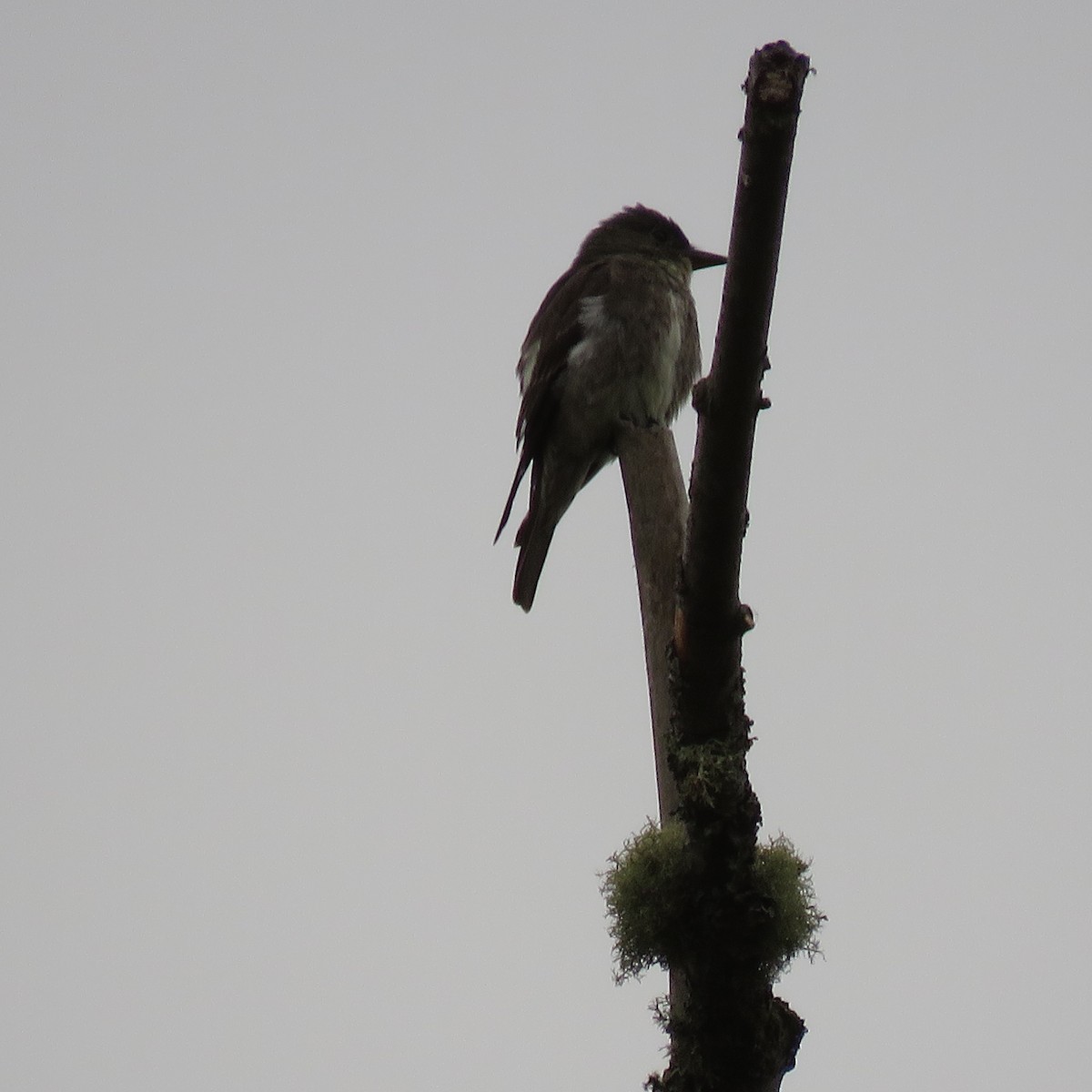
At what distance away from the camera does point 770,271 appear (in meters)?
2.21

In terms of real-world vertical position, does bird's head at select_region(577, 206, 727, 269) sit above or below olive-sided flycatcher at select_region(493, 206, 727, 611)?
above

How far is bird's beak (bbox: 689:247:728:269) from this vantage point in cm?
579

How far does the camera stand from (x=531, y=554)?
4.91 meters

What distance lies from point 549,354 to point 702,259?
1040mm

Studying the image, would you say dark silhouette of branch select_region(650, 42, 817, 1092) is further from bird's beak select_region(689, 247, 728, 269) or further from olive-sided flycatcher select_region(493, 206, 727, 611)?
bird's beak select_region(689, 247, 728, 269)

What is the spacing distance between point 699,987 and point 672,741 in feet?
1.59

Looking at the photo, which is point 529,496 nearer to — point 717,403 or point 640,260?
point 640,260

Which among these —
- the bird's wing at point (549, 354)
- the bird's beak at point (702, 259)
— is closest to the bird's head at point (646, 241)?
the bird's beak at point (702, 259)

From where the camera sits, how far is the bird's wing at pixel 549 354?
5117mm

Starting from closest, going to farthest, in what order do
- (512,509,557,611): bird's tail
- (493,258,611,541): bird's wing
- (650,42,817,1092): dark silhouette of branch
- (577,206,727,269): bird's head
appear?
(650,42,817,1092): dark silhouette of branch, (512,509,557,611): bird's tail, (493,258,611,541): bird's wing, (577,206,727,269): bird's head

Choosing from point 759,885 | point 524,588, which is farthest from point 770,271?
point 524,588

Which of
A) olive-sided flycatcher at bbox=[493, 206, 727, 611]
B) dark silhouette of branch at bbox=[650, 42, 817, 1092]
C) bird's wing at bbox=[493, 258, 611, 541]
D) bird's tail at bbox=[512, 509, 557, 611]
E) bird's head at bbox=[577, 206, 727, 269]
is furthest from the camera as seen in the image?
bird's head at bbox=[577, 206, 727, 269]

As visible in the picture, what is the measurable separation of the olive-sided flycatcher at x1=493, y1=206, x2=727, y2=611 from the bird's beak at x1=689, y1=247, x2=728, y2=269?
28 centimetres

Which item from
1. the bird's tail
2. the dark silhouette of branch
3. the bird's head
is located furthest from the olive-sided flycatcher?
the dark silhouette of branch
